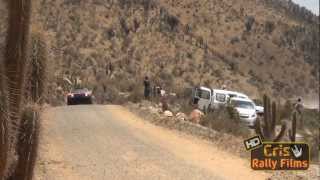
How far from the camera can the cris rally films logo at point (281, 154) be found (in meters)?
14.4

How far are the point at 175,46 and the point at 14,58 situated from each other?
186ft

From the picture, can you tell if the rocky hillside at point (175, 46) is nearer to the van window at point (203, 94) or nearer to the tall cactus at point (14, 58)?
the van window at point (203, 94)

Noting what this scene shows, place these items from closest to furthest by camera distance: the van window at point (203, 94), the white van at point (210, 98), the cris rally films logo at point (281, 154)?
the cris rally films logo at point (281, 154) < the white van at point (210, 98) < the van window at point (203, 94)

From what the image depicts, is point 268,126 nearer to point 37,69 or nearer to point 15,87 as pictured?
point 37,69

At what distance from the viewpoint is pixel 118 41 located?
63.0m

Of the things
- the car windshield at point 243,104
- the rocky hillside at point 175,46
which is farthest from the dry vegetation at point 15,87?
the rocky hillside at point 175,46

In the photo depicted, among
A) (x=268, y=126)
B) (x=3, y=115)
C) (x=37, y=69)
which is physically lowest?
(x=268, y=126)

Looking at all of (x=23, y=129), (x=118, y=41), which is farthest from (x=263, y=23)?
(x=23, y=129)

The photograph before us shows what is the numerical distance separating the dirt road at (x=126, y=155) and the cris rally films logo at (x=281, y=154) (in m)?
0.64

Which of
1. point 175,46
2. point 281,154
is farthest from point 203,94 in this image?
point 175,46

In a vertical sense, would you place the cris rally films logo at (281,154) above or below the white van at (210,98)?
above

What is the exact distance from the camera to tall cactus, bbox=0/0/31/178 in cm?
834

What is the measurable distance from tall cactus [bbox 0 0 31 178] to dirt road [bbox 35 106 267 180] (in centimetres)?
222

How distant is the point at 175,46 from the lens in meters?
65.1
